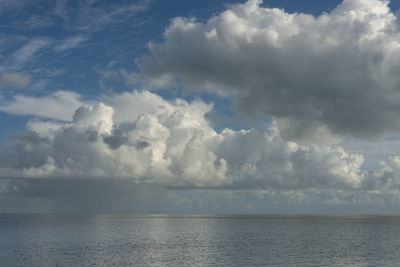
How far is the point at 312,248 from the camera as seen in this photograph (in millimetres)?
110750

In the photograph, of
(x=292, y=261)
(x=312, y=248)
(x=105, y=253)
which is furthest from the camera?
(x=312, y=248)

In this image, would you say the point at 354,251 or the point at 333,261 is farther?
the point at 354,251

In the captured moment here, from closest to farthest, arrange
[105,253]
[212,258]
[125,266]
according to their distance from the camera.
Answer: [125,266] → [212,258] → [105,253]

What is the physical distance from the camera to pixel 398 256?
92.9 meters

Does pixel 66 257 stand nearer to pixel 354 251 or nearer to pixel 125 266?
pixel 125 266

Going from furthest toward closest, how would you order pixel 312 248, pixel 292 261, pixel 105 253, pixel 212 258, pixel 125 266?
1. pixel 312 248
2. pixel 105 253
3. pixel 212 258
4. pixel 292 261
5. pixel 125 266

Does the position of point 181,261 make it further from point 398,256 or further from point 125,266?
point 398,256

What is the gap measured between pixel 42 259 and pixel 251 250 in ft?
180

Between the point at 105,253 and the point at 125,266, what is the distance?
22.9 m

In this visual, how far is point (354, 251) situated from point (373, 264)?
2472cm

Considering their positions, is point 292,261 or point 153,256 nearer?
point 292,261

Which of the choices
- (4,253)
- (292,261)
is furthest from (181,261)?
(4,253)

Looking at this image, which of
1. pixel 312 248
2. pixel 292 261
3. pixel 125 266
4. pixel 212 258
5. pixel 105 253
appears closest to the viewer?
pixel 125 266

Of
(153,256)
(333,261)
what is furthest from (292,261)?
(153,256)
